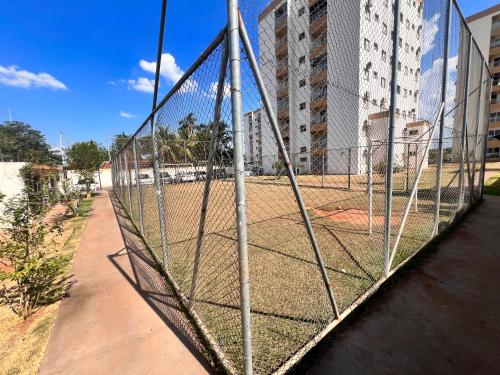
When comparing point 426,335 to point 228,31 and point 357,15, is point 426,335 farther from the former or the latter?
point 357,15

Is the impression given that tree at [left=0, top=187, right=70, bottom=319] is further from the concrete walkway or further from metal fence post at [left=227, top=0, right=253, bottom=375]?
metal fence post at [left=227, top=0, right=253, bottom=375]

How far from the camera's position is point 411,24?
4156mm

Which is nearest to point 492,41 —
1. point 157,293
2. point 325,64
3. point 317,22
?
point 325,64

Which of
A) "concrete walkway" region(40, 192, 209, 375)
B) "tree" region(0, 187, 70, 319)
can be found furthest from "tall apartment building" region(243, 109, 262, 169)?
"tree" region(0, 187, 70, 319)

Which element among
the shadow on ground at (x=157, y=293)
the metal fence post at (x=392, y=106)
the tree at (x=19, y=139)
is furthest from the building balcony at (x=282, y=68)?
the tree at (x=19, y=139)

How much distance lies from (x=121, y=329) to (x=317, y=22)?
3864 millimetres

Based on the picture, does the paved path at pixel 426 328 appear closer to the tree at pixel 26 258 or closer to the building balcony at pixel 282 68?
the building balcony at pixel 282 68

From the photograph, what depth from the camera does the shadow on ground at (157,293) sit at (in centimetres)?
225

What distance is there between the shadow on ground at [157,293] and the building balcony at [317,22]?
3300 mm

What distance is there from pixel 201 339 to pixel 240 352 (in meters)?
0.44

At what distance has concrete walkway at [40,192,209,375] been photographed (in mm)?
2053

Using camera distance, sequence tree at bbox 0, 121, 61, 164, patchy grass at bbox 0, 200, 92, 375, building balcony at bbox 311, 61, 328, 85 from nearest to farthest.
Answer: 1. patchy grass at bbox 0, 200, 92, 375
2. building balcony at bbox 311, 61, 328, 85
3. tree at bbox 0, 121, 61, 164

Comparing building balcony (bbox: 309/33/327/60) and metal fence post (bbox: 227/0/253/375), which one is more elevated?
building balcony (bbox: 309/33/327/60)

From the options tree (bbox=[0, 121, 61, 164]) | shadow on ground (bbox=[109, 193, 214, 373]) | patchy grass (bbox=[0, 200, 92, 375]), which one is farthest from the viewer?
tree (bbox=[0, 121, 61, 164])
